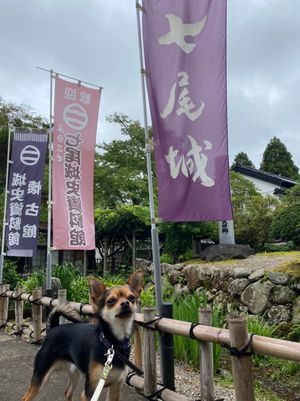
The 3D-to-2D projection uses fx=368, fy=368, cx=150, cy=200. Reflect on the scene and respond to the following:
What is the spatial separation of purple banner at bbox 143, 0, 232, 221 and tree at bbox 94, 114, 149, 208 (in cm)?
1307

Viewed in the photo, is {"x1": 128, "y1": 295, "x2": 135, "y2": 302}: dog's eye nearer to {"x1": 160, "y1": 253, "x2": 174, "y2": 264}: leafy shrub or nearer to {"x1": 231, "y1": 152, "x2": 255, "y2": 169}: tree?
{"x1": 160, "y1": 253, "x2": 174, "y2": 264}: leafy shrub

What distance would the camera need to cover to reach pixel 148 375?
147 inches

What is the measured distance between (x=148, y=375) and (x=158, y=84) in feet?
10.1

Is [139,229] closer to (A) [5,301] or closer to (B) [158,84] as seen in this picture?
(A) [5,301]

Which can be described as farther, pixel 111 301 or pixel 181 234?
pixel 181 234

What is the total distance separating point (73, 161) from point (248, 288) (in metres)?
4.59

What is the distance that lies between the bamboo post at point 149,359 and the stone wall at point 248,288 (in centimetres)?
412

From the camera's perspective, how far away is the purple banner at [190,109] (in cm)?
372

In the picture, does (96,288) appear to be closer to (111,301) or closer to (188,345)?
(111,301)

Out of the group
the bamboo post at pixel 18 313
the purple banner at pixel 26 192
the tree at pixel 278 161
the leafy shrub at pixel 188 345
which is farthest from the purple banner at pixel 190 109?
the tree at pixel 278 161

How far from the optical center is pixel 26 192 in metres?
8.09

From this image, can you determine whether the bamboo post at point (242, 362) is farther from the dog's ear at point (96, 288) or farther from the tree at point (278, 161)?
the tree at point (278, 161)

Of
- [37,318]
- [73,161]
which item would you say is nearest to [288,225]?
[73,161]

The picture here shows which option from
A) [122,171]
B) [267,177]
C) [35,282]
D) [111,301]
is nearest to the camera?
[111,301]
